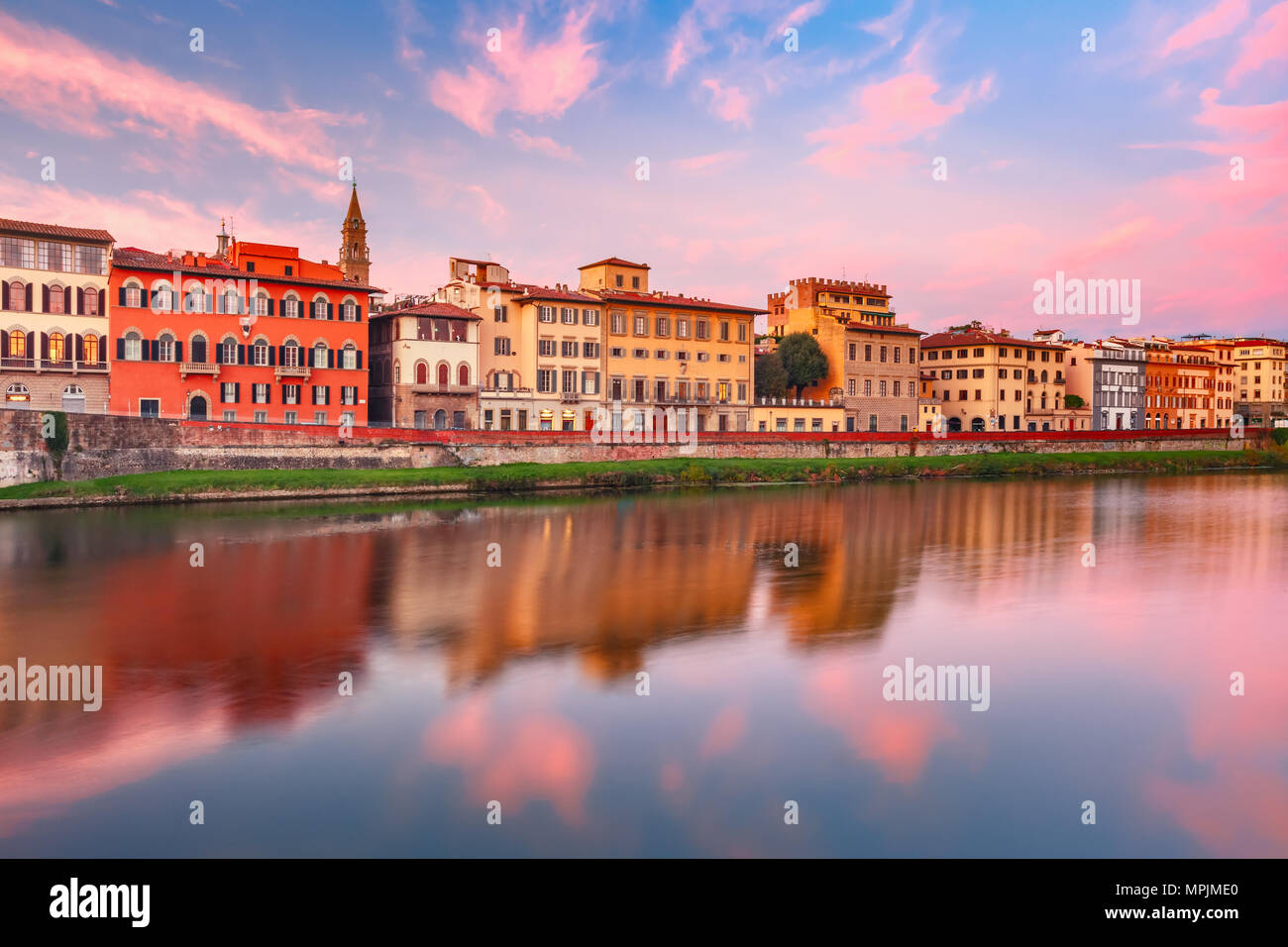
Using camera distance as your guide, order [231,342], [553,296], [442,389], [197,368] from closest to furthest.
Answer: [197,368], [231,342], [442,389], [553,296]

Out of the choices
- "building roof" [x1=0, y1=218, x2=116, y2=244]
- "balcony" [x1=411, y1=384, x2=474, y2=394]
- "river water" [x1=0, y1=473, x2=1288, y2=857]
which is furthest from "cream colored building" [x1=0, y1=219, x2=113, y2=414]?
"river water" [x1=0, y1=473, x2=1288, y2=857]

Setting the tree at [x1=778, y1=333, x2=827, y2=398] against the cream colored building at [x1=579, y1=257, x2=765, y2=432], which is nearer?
the cream colored building at [x1=579, y1=257, x2=765, y2=432]

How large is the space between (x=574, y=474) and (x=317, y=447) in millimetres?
12156

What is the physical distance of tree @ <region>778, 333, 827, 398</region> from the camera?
7000cm

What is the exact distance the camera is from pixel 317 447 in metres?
44.3

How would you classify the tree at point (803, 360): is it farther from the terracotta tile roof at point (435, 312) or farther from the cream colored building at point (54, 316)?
the cream colored building at point (54, 316)

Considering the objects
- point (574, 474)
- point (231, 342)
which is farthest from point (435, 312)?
point (574, 474)

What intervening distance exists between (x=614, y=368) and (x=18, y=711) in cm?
4903

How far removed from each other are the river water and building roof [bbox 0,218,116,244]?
21.1m

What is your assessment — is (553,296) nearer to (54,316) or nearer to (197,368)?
(197,368)

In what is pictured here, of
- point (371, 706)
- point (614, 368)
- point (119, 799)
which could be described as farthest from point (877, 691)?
point (614, 368)

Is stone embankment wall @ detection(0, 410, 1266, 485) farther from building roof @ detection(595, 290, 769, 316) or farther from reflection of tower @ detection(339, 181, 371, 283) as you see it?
reflection of tower @ detection(339, 181, 371, 283)
